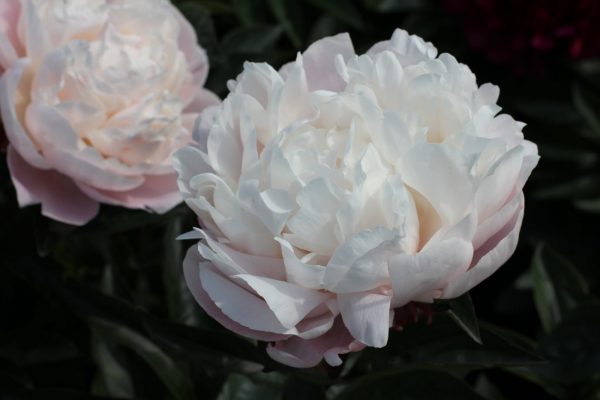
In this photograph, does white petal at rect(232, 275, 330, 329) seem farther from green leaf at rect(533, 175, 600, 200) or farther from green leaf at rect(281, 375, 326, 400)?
green leaf at rect(533, 175, 600, 200)

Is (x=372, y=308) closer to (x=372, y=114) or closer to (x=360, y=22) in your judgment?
(x=372, y=114)

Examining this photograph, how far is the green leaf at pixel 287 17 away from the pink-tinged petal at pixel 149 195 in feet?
1.34

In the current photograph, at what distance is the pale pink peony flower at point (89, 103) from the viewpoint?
2.70ft

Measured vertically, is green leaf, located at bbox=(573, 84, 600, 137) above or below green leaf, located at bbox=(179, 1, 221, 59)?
below

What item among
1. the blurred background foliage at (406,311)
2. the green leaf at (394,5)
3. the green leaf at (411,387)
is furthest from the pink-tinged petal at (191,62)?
Answer: the green leaf at (394,5)

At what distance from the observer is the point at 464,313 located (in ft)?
2.08

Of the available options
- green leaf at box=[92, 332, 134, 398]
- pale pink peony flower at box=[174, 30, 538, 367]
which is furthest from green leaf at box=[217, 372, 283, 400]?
pale pink peony flower at box=[174, 30, 538, 367]

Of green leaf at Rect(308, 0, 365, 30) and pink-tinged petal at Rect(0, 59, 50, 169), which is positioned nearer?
pink-tinged petal at Rect(0, 59, 50, 169)

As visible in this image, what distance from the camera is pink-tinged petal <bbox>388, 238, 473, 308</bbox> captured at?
0.58m

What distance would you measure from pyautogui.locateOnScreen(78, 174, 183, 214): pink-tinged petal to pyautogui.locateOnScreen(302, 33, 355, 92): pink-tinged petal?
220 millimetres

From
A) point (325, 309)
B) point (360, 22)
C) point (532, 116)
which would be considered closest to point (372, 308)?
point (325, 309)

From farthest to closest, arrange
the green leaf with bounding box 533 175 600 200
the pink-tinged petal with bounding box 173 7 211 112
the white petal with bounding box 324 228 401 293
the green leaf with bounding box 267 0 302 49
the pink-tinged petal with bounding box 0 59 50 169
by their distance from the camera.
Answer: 1. the green leaf with bounding box 533 175 600 200
2. the green leaf with bounding box 267 0 302 49
3. the pink-tinged petal with bounding box 173 7 211 112
4. the pink-tinged petal with bounding box 0 59 50 169
5. the white petal with bounding box 324 228 401 293

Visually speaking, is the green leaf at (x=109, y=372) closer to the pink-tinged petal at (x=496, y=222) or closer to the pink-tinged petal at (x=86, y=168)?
the pink-tinged petal at (x=86, y=168)

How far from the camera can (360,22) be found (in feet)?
4.17
